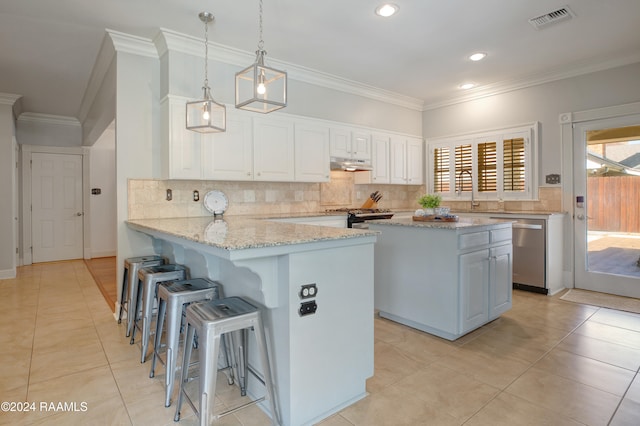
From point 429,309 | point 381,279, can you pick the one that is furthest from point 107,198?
point 429,309

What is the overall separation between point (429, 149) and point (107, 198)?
637 centimetres

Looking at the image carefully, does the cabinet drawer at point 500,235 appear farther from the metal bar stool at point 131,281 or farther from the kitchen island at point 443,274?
the metal bar stool at point 131,281

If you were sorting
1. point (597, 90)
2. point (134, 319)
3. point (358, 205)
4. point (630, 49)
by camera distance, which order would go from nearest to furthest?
point (134, 319) < point (630, 49) < point (597, 90) < point (358, 205)

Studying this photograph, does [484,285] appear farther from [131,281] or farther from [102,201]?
[102,201]

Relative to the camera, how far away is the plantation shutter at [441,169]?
568 cm

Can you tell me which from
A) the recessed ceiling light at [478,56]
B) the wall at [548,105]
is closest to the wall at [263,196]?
the wall at [548,105]

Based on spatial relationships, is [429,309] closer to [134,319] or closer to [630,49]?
[134,319]

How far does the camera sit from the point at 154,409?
1.93 meters

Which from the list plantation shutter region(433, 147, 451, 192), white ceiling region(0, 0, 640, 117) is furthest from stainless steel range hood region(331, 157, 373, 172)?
plantation shutter region(433, 147, 451, 192)

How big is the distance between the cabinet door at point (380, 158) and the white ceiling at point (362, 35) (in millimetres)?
892

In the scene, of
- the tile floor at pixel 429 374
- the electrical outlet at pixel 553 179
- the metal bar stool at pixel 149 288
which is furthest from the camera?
the electrical outlet at pixel 553 179

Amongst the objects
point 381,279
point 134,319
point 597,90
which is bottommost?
point 134,319

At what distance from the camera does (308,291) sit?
68.9 inches

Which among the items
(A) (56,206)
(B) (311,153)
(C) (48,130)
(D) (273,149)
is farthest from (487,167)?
(C) (48,130)
